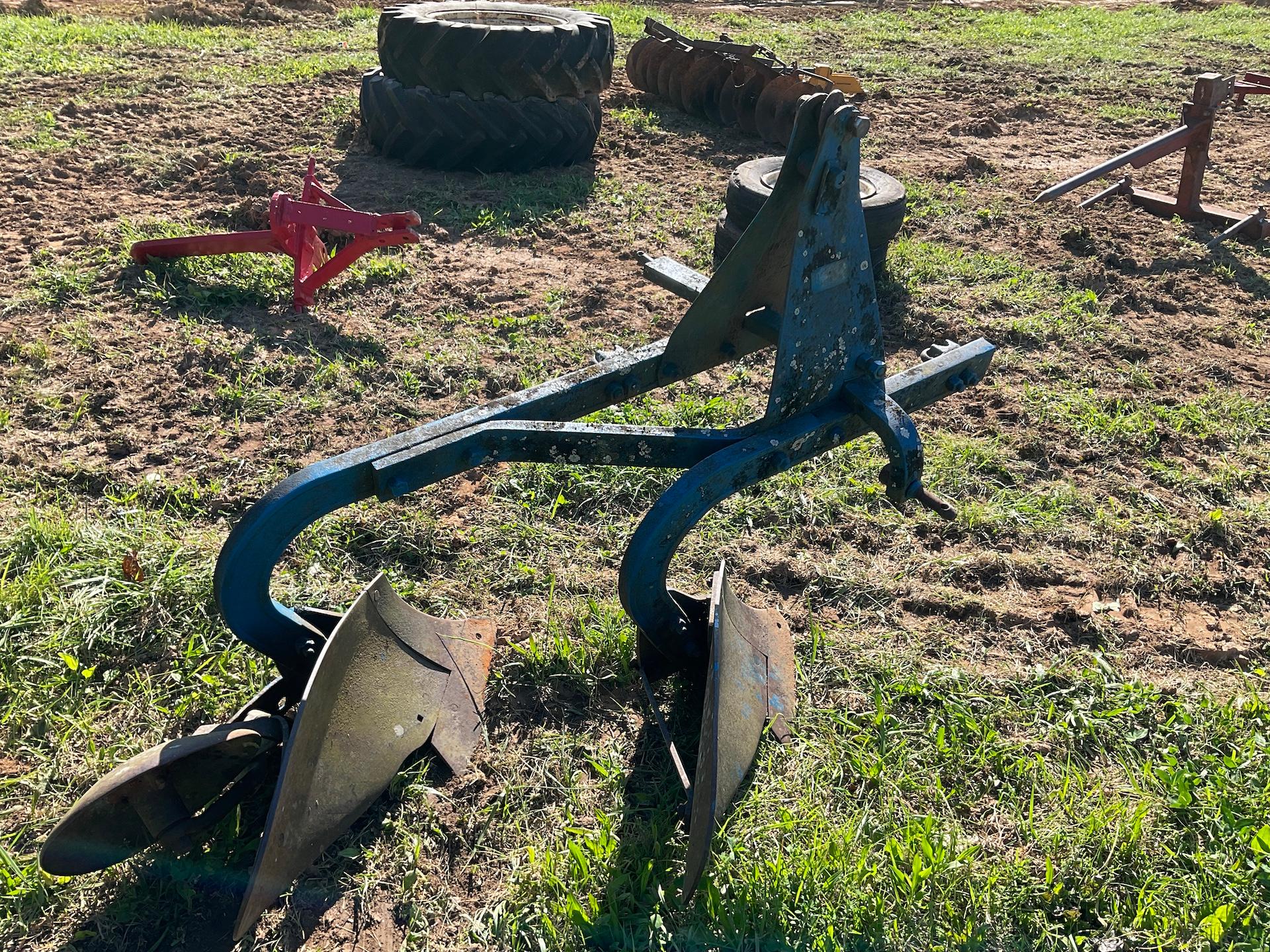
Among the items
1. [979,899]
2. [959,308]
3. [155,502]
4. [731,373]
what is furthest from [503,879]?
[959,308]

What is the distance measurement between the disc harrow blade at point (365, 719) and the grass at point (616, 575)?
95 mm

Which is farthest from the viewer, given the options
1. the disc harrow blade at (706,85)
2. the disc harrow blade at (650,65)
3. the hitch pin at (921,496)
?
the disc harrow blade at (650,65)

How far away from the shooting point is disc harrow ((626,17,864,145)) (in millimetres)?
7430

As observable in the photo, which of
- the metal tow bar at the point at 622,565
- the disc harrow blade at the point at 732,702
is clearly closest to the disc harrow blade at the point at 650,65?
the metal tow bar at the point at 622,565

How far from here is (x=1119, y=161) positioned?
620 centimetres

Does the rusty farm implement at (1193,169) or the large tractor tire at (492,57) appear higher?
the large tractor tire at (492,57)

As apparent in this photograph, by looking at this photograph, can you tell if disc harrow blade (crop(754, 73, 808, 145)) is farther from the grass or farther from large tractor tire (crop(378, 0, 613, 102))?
the grass

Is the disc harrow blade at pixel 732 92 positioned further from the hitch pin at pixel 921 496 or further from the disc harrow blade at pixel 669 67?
the hitch pin at pixel 921 496

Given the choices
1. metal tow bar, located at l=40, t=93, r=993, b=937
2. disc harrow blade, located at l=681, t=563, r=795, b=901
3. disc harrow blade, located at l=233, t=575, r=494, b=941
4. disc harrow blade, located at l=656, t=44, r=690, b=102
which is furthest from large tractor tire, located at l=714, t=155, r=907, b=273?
disc harrow blade, located at l=656, t=44, r=690, b=102

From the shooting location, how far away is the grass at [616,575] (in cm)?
227

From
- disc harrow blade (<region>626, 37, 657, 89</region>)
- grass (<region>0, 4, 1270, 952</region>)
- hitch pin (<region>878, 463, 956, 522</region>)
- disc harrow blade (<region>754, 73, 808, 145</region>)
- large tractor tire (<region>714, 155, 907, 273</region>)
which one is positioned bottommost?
Answer: grass (<region>0, 4, 1270, 952</region>)

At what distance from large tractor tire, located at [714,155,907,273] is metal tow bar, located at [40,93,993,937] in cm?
236

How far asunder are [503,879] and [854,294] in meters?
1.71

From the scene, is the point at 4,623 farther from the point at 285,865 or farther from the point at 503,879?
the point at 503,879
